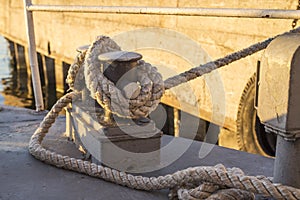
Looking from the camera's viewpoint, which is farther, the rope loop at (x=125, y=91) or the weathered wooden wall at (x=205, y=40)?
the weathered wooden wall at (x=205, y=40)

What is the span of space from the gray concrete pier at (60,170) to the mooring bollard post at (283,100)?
26.4 inches

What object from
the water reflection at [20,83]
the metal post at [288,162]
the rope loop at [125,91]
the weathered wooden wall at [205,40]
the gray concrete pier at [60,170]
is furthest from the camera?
the water reflection at [20,83]

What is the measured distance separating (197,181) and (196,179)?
0.04 meters

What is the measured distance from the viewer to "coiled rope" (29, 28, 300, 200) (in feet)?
5.63

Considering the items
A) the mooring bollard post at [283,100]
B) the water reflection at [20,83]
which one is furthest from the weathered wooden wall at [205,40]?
the water reflection at [20,83]

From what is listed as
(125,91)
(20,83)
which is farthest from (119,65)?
(20,83)

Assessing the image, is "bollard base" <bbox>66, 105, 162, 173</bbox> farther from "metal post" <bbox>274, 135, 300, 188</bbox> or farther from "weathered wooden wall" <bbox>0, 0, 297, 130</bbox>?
"weathered wooden wall" <bbox>0, 0, 297, 130</bbox>

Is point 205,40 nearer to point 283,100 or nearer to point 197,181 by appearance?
point 197,181

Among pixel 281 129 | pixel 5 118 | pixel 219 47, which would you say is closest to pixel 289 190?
pixel 281 129

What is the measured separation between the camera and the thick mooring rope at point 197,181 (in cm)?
170

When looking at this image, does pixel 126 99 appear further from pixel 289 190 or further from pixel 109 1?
pixel 109 1

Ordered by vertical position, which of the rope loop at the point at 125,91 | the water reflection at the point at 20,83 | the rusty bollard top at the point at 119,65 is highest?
the rusty bollard top at the point at 119,65

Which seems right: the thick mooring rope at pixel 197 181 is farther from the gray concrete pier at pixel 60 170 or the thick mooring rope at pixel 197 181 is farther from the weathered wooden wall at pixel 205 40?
the weathered wooden wall at pixel 205 40

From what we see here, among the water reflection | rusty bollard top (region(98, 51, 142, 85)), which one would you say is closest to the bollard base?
rusty bollard top (region(98, 51, 142, 85))
